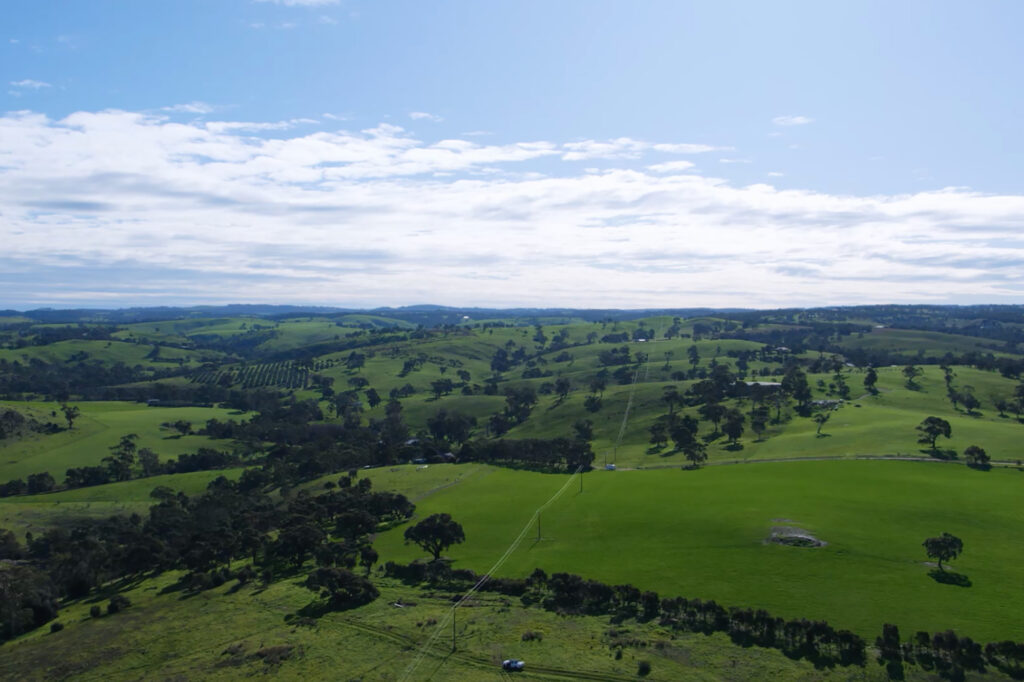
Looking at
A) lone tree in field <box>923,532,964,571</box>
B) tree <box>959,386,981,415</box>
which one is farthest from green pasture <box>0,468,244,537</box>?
tree <box>959,386,981,415</box>

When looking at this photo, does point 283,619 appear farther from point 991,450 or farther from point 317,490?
point 991,450

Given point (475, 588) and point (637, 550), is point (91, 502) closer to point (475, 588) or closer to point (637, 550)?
point (475, 588)

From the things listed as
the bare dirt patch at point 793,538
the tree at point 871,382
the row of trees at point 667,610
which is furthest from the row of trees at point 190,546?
the tree at point 871,382

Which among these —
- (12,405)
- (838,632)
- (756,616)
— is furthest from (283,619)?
(12,405)

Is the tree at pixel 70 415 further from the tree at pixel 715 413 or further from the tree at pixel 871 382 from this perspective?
the tree at pixel 871 382

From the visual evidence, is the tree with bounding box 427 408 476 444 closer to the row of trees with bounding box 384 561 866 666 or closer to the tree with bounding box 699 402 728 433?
the tree with bounding box 699 402 728 433

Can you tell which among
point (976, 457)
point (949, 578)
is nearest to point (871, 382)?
point (976, 457)

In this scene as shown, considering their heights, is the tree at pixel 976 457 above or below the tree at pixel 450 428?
above
